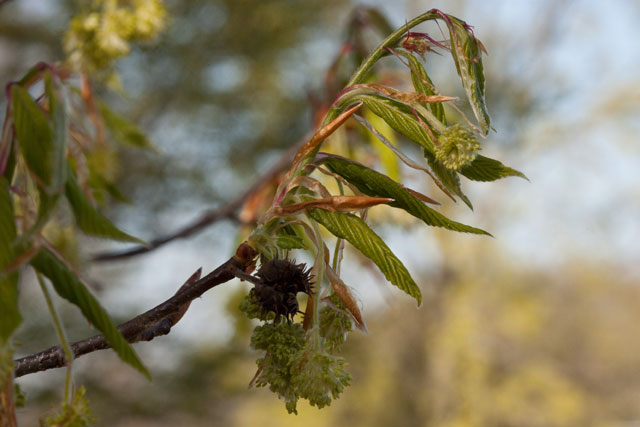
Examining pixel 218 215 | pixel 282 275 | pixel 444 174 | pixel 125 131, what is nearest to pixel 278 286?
pixel 282 275

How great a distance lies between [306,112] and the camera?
3.14 m

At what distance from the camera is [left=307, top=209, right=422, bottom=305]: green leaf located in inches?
12.9

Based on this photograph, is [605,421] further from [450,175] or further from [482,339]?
[450,175]

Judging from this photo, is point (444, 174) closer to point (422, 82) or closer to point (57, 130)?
point (422, 82)

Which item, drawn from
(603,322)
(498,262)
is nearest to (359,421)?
(498,262)

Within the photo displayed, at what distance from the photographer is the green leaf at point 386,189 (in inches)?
13.4

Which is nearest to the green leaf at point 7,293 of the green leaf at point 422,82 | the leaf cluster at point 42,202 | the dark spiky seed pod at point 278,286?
the leaf cluster at point 42,202

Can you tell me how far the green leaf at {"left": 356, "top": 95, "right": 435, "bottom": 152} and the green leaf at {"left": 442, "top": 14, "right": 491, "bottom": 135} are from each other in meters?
0.03

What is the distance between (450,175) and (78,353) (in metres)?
0.21

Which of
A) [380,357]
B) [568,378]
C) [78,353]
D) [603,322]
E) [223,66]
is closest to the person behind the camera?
[78,353]

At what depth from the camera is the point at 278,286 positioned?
0.33 meters

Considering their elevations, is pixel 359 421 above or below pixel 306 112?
above

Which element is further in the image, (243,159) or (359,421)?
(359,421)

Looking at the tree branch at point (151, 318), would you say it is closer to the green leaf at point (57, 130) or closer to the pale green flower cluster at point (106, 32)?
the green leaf at point (57, 130)
